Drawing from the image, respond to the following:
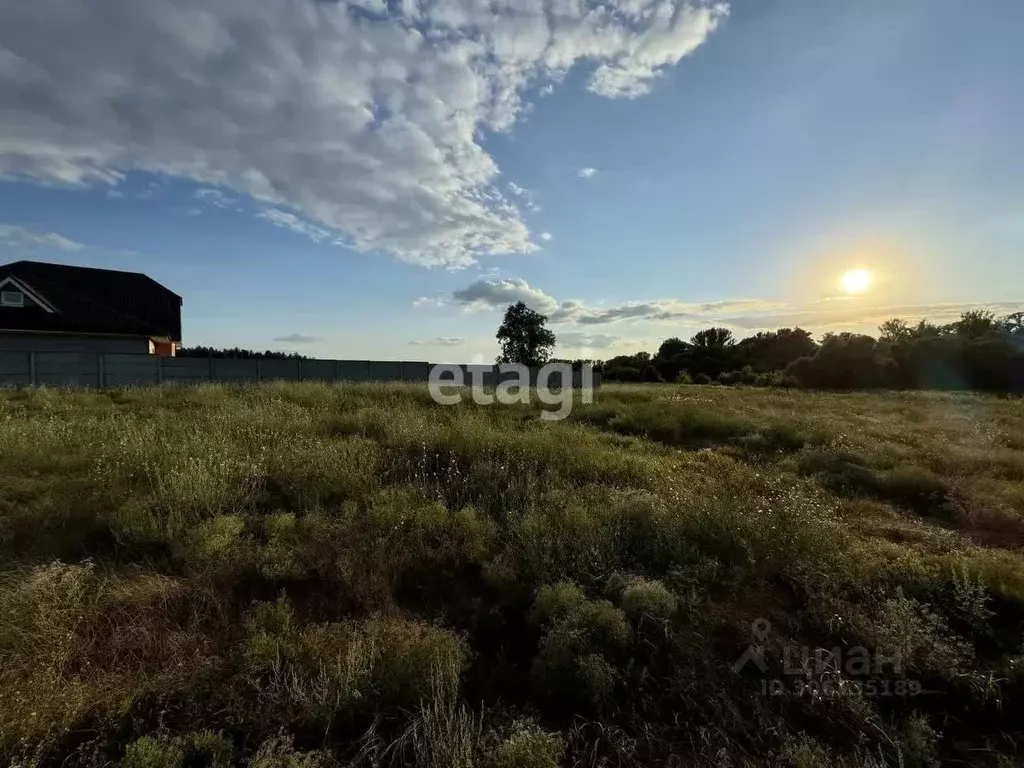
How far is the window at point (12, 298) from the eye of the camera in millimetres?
20719

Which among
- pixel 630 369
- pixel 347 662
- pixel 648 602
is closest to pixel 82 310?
pixel 347 662

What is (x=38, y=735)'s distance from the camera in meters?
2.20

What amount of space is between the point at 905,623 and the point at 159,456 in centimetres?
632

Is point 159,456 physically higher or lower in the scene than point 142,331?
lower

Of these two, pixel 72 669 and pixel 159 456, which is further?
pixel 159 456

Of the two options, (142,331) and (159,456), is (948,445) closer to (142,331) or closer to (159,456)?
(159,456)

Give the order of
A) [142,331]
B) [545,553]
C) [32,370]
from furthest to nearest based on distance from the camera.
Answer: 1. [142,331]
2. [32,370]
3. [545,553]

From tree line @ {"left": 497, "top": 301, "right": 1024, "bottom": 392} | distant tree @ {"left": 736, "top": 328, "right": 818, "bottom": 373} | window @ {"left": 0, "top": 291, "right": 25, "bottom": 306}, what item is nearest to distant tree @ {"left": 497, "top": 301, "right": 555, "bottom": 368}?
tree line @ {"left": 497, "top": 301, "right": 1024, "bottom": 392}

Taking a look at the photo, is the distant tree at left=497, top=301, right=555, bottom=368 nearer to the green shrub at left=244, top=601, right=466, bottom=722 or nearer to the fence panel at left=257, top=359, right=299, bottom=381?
the fence panel at left=257, top=359, right=299, bottom=381

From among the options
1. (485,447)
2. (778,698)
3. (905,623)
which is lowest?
(778,698)

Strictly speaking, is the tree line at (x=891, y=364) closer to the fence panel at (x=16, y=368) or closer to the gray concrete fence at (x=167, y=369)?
the gray concrete fence at (x=167, y=369)

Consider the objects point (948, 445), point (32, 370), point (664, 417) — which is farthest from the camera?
point (32, 370)

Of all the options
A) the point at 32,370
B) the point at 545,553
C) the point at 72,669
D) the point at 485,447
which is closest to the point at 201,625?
the point at 72,669

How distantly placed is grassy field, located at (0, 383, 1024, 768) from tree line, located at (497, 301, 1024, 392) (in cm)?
3420
